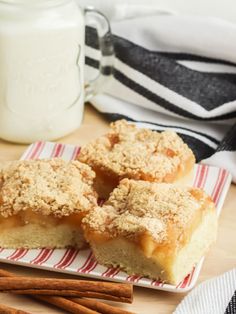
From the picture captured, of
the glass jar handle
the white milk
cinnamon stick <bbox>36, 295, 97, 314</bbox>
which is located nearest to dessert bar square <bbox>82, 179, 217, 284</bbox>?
cinnamon stick <bbox>36, 295, 97, 314</bbox>

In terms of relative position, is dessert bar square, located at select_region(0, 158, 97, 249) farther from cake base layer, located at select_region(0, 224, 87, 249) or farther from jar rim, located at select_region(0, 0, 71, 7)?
jar rim, located at select_region(0, 0, 71, 7)

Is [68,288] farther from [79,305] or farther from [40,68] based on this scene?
[40,68]

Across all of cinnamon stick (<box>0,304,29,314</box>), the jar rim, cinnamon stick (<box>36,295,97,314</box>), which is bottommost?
cinnamon stick (<box>36,295,97,314</box>)

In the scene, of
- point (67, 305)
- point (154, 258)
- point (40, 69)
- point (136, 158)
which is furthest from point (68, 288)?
point (40, 69)

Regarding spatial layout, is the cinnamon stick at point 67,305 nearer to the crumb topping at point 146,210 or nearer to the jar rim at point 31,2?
the crumb topping at point 146,210

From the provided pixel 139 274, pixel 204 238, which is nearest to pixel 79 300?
pixel 139 274

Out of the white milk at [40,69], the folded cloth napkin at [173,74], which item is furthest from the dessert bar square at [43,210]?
the folded cloth napkin at [173,74]
